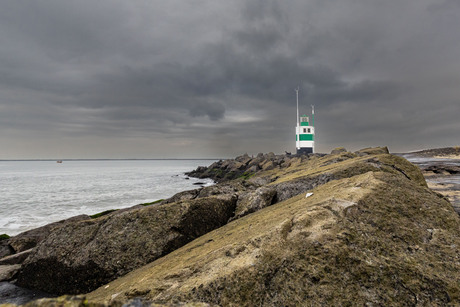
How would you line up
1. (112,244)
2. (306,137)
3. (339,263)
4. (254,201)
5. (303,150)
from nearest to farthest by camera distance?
(339,263) < (112,244) < (254,201) < (303,150) < (306,137)

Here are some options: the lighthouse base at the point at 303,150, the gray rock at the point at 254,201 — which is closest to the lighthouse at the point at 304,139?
the lighthouse base at the point at 303,150

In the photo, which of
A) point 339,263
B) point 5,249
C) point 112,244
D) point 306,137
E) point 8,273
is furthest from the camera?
point 306,137

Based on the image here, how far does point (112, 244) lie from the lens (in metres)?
5.19

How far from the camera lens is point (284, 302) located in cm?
225

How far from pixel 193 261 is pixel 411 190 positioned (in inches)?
123

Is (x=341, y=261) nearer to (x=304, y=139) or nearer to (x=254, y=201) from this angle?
(x=254, y=201)

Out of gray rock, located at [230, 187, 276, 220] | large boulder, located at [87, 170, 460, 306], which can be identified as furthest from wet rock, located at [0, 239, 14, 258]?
large boulder, located at [87, 170, 460, 306]

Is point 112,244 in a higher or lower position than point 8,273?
higher

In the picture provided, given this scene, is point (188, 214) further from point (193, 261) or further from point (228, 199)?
point (193, 261)

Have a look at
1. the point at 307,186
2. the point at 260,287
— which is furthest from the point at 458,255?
the point at 307,186

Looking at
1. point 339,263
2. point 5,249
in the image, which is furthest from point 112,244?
point 5,249

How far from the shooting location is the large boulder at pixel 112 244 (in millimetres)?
5004

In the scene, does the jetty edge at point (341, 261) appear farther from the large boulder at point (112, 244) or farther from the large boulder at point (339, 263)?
the large boulder at point (112, 244)

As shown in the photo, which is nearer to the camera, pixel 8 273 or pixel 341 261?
pixel 341 261
